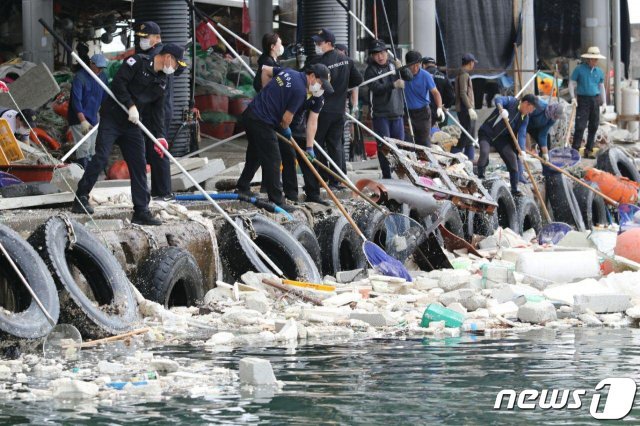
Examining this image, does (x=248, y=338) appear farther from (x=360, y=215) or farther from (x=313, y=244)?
(x=360, y=215)

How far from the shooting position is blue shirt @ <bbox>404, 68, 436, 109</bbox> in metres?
21.6

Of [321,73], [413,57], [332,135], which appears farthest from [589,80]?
[321,73]

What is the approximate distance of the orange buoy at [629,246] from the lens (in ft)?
58.2

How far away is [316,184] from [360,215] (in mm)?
616

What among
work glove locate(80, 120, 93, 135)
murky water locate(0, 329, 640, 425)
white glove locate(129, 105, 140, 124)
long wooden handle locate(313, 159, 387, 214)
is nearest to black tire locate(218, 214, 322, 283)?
white glove locate(129, 105, 140, 124)

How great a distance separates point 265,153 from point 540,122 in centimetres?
700

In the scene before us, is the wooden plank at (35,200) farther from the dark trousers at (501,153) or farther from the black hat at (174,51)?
the dark trousers at (501,153)

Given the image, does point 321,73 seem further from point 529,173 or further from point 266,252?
point 529,173

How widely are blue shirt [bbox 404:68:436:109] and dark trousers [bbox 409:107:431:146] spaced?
0.08 meters

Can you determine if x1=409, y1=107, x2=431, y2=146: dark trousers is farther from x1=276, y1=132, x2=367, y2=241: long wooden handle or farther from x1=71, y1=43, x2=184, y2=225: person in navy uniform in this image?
x1=71, y1=43, x2=184, y2=225: person in navy uniform

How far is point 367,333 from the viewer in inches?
521

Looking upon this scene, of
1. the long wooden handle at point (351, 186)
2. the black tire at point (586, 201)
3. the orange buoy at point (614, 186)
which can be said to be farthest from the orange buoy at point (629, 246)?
the black tire at point (586, 201)

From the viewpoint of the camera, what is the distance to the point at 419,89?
71.0 feet

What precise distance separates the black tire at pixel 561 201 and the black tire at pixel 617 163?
7.51 feet
